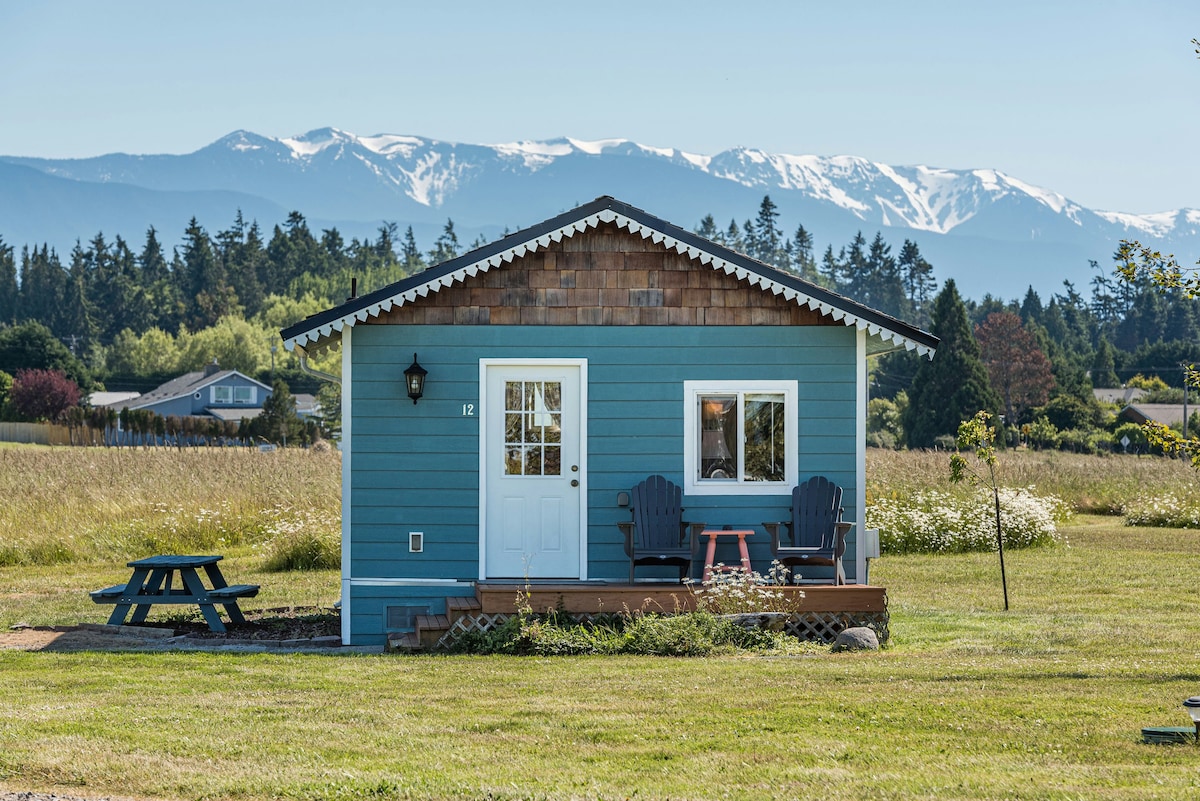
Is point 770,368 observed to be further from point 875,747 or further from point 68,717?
point 68,717

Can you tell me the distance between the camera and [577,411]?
11469 mm

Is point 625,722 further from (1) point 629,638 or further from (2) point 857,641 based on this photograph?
(2) point 857,641

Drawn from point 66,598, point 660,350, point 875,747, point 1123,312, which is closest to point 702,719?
point 875,747

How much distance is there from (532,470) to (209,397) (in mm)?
62931

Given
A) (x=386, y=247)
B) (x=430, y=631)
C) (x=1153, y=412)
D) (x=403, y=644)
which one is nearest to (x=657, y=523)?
(x=430, y=631)

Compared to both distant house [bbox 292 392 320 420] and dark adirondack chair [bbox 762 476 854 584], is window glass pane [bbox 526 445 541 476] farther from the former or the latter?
distant house [bbox 292 392 320 420]

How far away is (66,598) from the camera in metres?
13.8

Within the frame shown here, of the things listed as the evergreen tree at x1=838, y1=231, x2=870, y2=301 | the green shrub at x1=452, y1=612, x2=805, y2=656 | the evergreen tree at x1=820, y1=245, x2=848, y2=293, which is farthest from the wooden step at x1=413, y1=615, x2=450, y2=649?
the evergreen tree at x1=820, y1=245, x2=848, y2=293

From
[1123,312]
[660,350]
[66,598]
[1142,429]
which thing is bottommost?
[66,598]

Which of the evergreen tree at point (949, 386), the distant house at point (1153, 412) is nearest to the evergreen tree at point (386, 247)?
the distant house at point (1153, 412)

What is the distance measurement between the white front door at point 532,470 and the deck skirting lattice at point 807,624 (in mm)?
808

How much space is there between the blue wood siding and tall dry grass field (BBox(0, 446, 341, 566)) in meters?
5.79

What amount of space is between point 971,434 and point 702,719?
22.3 feet

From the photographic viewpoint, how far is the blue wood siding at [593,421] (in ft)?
37.2
